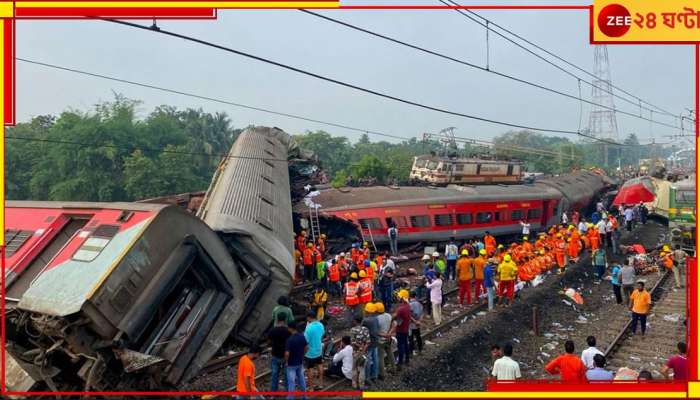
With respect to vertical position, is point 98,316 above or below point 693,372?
above

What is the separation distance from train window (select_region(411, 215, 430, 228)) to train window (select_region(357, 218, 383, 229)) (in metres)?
1.45

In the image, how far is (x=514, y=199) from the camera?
24047 millimetres

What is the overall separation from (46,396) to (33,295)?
1.18 m

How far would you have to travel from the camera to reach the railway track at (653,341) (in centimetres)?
1046

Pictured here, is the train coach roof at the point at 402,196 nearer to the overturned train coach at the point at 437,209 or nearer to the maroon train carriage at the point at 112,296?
the overturned train coach at the point at 437,209

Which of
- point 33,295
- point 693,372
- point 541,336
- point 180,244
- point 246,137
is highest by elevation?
point 246,137

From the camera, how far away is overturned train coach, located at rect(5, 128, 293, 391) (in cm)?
630

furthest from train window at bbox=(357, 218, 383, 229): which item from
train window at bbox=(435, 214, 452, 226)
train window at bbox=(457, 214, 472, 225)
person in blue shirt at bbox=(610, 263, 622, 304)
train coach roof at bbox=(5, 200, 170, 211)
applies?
train coach roof at bbox=(5, 200, 170, 211)

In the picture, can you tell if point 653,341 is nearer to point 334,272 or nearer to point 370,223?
point 334,272

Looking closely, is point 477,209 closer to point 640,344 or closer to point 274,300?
point 640,344

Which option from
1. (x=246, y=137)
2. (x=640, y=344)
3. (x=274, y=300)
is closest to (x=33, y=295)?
(x=274, y=300)

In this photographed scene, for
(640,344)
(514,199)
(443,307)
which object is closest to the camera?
(640,344)

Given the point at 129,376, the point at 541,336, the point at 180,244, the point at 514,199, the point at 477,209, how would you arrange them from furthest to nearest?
the point at 514,199 → the point at 477,209 → the point at 541,336 → the point at 180,244 → the point at 129,376

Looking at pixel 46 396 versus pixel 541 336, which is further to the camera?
pixel 541 336
